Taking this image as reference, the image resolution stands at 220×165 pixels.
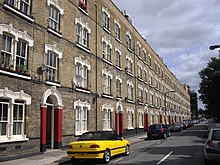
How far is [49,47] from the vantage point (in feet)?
58.7

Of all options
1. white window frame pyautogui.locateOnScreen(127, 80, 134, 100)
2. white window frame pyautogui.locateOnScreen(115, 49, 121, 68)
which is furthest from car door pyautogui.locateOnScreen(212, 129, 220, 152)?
white window frame pyautogui.locateOnScreen(127, 80, 134, 100)

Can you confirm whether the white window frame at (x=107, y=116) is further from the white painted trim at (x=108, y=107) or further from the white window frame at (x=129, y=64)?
the white window frame at (x=129, y=64)

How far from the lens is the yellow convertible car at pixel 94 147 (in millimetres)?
12805

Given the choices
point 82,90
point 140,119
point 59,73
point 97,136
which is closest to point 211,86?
point 140,119

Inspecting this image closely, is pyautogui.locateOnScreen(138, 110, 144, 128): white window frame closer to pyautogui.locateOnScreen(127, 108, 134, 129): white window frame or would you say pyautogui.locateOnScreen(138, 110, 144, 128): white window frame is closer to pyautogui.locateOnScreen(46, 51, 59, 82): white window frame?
pyautogui.locateOnScreen(127, 108, 134, 129): white window frame

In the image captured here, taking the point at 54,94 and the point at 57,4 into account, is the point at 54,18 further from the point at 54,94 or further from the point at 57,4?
the point at 54,94

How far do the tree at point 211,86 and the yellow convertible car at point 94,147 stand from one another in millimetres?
30457

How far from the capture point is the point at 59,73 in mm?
18953

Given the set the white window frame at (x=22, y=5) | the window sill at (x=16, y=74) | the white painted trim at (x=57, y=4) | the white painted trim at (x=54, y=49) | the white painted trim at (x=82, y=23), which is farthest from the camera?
the white painted trim at (x=82, y=23)

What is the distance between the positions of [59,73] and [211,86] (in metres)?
30.3

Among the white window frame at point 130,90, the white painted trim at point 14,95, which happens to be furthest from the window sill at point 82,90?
the white window frame at point 130,90

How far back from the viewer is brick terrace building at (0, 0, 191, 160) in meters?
14.6

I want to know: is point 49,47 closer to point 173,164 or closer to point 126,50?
point 173,164

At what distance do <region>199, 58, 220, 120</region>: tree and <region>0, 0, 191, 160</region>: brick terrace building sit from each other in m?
14.3
